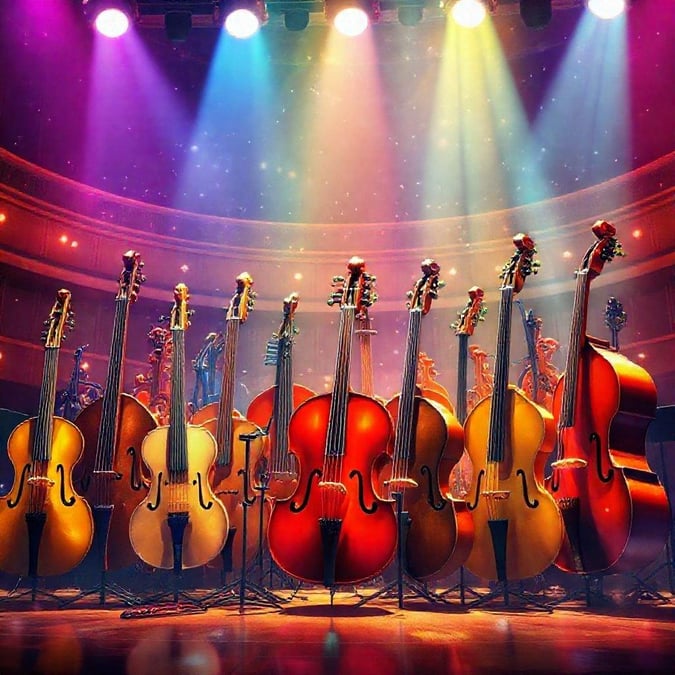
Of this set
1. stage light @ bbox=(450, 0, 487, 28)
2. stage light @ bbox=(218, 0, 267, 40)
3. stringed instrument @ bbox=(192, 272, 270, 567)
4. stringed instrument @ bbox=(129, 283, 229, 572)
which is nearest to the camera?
stringed instrument @ bbox=(129, 283, 229, 572)

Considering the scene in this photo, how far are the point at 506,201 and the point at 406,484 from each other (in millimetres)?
8248

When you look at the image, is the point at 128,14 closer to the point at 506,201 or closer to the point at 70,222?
the point at 70,222

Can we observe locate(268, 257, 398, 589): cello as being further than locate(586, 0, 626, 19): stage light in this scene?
No

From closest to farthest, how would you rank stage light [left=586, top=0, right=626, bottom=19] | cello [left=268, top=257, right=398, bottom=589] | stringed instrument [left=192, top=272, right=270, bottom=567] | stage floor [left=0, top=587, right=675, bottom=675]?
1. stage floor [left=0, top=587, right=675, bottom=675]
2. cello [left=268, top=257, right=398, bottom=589]
3. stringed instrument [left=192, top=272, right=270, bottom=567]
4. stage light [left=586, top=0, right=626, bottom=19]

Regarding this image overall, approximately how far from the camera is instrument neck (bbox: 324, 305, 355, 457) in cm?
353

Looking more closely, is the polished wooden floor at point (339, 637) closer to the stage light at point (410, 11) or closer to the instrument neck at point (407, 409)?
the instrument neck at point (407, 409)

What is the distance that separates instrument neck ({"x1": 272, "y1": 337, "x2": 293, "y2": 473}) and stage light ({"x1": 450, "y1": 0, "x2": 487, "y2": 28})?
363 cm

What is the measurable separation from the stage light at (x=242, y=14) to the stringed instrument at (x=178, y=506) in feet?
13.6

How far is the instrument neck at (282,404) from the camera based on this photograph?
447 cm

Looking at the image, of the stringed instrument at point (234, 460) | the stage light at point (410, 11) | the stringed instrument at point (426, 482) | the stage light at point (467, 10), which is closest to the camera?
the stringed instrument at point (426, 482)

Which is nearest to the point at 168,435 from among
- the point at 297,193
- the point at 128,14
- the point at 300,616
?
the point at 300,616

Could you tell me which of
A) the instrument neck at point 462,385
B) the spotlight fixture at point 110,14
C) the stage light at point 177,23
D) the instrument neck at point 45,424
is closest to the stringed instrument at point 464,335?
the instrument neck at point 462,385

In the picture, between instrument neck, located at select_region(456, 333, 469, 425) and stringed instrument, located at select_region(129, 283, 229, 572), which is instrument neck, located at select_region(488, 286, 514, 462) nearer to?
instrument neck, located at select_region(456, 333, 469, 425)

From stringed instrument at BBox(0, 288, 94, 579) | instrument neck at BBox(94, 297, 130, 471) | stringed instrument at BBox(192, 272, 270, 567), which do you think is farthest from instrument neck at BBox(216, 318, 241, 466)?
stringed instrument at BBox(0, 288, 94, 579)
